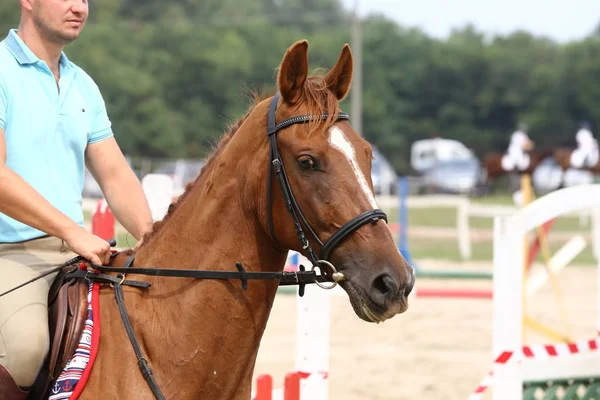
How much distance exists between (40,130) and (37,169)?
15 cm

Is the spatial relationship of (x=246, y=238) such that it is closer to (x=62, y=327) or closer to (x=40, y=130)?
(x=62, y=327)

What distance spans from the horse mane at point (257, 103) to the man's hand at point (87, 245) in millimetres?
200

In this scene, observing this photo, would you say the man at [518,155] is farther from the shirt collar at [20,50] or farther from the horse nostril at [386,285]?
the horse nostril at [386,285]

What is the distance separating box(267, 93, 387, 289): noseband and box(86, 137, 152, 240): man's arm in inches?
34.1

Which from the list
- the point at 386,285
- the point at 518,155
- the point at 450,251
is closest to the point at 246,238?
the point at 386,285

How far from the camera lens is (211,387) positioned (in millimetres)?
3178

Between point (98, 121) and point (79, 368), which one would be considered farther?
point (98, 121)

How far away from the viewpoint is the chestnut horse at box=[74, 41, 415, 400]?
299 cm

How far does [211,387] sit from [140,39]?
5771cm

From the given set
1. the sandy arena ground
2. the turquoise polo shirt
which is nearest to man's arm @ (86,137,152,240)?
the turquoise polo shirt

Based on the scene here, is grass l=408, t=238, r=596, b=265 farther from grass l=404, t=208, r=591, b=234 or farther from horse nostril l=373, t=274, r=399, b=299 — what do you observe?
horse nostril l=373, t=274, r=399, b=299

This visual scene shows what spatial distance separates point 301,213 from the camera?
9.97ft

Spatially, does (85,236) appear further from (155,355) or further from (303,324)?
(303,324)

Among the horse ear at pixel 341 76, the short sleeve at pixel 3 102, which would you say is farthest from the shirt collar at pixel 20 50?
the horse ear at pixel 341 76
